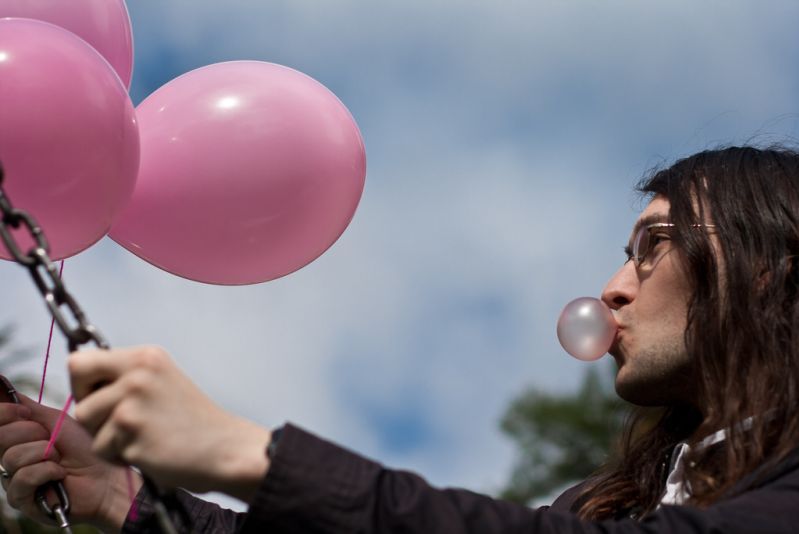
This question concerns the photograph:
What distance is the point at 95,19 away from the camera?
235 centimetres

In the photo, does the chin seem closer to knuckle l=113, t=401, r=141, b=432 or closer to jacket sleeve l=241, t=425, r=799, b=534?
jacket sleeve l=241, t=425, r=799, b=534

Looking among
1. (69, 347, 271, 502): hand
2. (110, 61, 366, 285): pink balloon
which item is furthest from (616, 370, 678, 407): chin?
(69, 347, 271, 502): hand

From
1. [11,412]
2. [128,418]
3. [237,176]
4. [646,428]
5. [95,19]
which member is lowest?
[128,418]

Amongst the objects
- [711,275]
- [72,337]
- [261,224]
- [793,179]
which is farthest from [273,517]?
[793,179]

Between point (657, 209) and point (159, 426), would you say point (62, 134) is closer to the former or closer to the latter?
point (159, 426)

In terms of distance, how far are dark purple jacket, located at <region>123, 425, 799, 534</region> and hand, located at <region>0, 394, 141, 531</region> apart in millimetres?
703

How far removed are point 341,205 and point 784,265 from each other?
1.01 metres

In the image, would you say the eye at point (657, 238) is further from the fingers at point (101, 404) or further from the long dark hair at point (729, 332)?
the fingers at point (101, 404)

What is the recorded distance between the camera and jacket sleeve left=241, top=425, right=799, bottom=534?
136 cm

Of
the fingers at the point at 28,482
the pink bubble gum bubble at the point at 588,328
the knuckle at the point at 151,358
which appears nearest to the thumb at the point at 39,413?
the fingers at the point at 28,482

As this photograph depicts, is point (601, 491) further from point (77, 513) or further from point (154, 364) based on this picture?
point (154, 364)

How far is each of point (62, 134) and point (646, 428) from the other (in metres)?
1.67

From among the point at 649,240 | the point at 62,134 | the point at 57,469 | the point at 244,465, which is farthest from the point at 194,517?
the point at 649,240

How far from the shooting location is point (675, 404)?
247 cm
